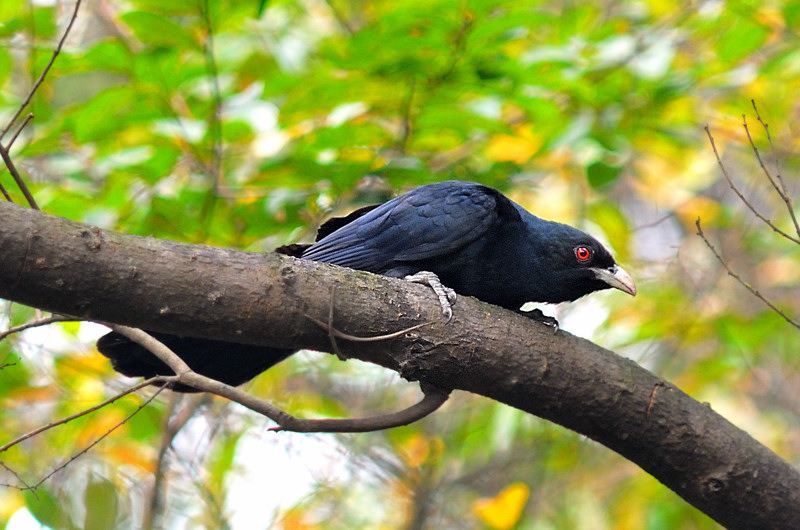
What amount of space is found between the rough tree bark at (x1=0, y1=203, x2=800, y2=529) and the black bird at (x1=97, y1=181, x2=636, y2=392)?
0.63 m

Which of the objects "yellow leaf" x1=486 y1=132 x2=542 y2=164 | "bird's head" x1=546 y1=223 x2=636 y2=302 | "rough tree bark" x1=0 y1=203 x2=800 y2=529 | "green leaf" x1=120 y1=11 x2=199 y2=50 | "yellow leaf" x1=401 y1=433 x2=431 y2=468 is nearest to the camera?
"rough tree bark" x1=0 y1=203 x2=800 y2=529

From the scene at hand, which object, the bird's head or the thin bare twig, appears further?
the bird's head

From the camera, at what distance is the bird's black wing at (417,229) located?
3957mm

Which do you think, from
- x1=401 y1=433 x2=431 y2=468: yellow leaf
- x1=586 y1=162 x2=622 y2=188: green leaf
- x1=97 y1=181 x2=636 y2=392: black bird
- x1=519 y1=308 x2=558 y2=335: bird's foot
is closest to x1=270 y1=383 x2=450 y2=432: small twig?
x1=519 y1=308 x2=558 y2=335: bird's foot

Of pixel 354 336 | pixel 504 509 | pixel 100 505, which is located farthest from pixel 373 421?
pixel 504 509

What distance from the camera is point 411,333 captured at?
3.07 metres

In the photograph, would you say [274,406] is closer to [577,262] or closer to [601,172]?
[577,262]

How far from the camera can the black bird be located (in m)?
3.94

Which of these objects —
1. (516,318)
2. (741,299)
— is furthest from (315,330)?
(741,299)

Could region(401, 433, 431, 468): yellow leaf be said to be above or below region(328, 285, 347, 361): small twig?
below

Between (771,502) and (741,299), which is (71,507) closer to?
(771,502)

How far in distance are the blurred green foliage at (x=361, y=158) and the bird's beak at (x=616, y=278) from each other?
0.48 m

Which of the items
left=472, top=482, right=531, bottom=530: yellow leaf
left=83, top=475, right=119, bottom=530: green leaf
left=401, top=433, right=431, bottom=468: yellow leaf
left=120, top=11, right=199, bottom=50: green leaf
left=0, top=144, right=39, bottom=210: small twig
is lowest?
left=401, top=433, right=431, bottom=468: yellow leaf

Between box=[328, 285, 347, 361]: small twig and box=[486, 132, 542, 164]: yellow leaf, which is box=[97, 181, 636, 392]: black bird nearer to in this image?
box=[328, 285, 347, 361]: small twig
